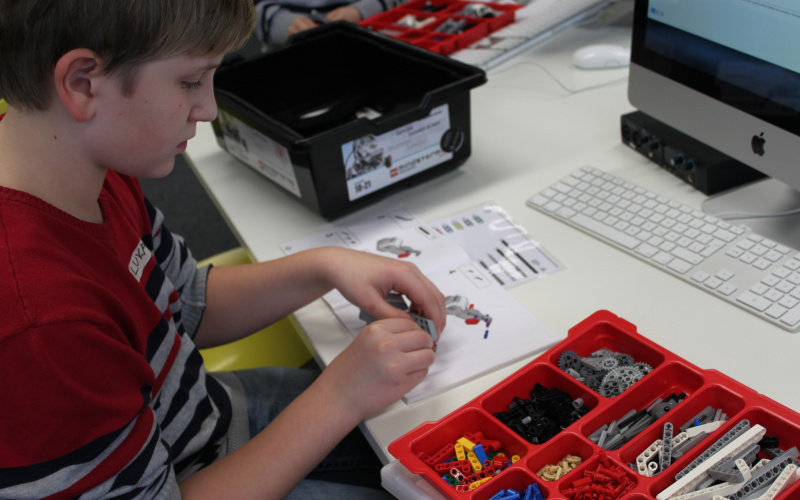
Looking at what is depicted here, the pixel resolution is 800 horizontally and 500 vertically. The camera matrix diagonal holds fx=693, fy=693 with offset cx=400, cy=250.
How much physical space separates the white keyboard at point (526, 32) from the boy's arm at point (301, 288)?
622 mm

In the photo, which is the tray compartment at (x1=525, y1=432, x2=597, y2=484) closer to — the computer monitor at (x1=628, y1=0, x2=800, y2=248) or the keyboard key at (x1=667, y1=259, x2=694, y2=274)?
the keyboard key at (x1=667, y1=259, x2=694, y2=274)

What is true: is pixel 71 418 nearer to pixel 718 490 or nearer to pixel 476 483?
pixel 476 483

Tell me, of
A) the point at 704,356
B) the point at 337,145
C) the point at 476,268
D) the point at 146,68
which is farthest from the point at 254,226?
the point at 704,356

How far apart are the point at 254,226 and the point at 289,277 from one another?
0.61 ft

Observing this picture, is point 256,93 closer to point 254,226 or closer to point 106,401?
point 254,226

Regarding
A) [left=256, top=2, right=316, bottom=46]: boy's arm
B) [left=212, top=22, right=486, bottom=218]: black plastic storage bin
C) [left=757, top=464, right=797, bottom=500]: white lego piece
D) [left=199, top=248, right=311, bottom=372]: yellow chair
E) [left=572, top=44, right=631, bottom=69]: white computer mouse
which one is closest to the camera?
[left=757, top=464, right=797, bottom=500]: white lego piece

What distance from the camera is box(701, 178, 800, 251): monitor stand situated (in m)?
0.82

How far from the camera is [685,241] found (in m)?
0.81

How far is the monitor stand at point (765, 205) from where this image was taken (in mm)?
823

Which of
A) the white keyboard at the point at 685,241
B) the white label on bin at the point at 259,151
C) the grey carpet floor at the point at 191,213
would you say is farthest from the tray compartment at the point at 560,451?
the grey carpet floor at the point at 191,213

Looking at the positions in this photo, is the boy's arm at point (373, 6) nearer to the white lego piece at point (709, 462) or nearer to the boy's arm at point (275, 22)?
the boy's arm at point (275, 22)

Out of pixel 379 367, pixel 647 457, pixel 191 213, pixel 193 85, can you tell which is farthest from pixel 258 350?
pixel 191 213

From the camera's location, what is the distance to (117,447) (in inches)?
22.0

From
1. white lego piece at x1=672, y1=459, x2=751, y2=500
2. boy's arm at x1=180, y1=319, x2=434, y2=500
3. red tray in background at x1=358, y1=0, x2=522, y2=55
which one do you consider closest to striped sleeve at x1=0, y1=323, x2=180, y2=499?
boy's arm at x1=180, y1=319, x2=434, y2=500
